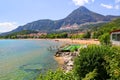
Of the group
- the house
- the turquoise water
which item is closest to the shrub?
the house

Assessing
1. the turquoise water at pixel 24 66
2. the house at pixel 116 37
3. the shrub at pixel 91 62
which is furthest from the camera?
the turquoise water at pixel 24 66

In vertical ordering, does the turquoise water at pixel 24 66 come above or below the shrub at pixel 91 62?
below

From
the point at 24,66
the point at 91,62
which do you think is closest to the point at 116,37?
the point at 91,62

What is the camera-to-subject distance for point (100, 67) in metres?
25.7

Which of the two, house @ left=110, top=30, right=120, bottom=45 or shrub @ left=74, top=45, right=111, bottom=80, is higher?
house @ left=110, top=30, right=120, bottom=45

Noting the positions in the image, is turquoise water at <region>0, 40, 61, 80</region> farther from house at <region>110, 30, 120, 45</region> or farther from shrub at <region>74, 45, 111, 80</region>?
shrub at <region>74, 45, 111, 80</region>

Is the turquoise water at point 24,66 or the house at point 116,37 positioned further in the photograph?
the turquoise water at point 24,66

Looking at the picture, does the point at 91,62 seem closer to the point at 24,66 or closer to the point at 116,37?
the point at 116,37

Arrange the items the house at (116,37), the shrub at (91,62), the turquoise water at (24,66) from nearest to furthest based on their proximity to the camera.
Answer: the shrub at (91,62) → the house at (116,37) → the turquoise water at (24,66)

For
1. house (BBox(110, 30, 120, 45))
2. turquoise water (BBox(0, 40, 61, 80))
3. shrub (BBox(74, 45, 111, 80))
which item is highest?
house (BBox(110, 30, 120, 45))

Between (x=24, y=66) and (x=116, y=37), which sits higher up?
(x=116, y=37)

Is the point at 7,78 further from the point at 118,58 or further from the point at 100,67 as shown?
the point at 118,58

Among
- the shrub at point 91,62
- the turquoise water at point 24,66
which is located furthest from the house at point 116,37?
the turquoise water at point 24,66

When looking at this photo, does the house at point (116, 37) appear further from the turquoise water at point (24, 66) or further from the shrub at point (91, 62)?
the turquoise water at point (24, 66)
